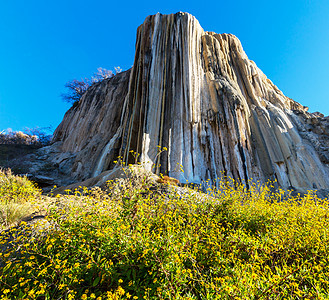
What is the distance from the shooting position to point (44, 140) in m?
24.5

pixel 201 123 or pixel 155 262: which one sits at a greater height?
pixel 201 123

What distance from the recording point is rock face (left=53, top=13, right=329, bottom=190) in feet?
35.9

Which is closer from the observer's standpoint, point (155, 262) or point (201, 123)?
point (155, 262)

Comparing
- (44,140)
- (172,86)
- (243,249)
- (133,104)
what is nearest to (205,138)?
(172,86)

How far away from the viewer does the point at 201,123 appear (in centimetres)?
1192

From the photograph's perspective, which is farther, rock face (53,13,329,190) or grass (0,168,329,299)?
rock face (53,13,329,190)

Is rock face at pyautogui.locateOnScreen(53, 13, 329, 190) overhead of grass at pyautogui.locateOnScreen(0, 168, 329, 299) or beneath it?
overhead

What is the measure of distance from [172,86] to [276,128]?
8276mm

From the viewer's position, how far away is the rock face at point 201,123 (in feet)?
35.9

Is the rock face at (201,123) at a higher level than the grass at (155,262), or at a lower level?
higher

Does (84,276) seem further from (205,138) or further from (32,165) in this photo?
(32,165)

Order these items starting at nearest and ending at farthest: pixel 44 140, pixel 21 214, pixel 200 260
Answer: pixel 200 260 → pixel 21 214 → pixel 44 140

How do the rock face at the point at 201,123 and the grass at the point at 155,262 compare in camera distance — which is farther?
the rock face at the point at 201,123

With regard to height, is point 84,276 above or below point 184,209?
below
